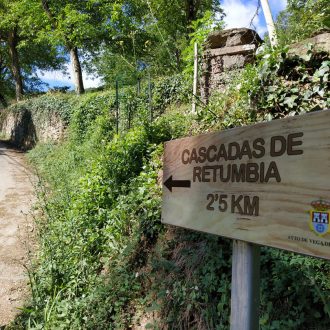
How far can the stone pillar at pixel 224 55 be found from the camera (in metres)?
6.88

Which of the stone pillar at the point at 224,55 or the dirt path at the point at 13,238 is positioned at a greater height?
the stone pillar at the point at 224,55

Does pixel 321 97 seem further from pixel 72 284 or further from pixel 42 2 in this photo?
pixel 42 2

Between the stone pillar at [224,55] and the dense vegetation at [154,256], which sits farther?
the stone pillar at [224,55]

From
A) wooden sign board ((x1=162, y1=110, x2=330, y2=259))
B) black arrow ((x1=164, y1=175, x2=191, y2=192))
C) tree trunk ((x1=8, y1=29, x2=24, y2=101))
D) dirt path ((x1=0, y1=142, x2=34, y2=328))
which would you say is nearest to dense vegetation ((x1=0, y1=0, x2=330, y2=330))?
dirt path ((x1=0, y1=142, x2=34, y2=328))

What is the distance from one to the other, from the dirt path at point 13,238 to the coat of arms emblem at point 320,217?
A: 13.3ft

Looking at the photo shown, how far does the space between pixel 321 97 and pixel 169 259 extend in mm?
2678

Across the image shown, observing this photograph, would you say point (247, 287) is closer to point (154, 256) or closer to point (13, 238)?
point (154, 256)

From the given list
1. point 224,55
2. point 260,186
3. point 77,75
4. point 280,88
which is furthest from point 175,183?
point 77,75

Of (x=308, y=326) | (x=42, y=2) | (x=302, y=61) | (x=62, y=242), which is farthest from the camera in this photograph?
(x=42, y=2)

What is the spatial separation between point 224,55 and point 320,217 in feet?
21.3

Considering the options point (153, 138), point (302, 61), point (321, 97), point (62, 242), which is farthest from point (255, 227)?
point (153, 138)

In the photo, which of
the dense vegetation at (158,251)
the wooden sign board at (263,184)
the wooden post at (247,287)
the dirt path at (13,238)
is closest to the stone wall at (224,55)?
the dense vegetation at (158,251)

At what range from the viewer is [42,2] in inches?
741

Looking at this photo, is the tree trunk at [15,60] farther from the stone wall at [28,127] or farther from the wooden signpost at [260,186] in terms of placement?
the wooden signpost at [260,186]
